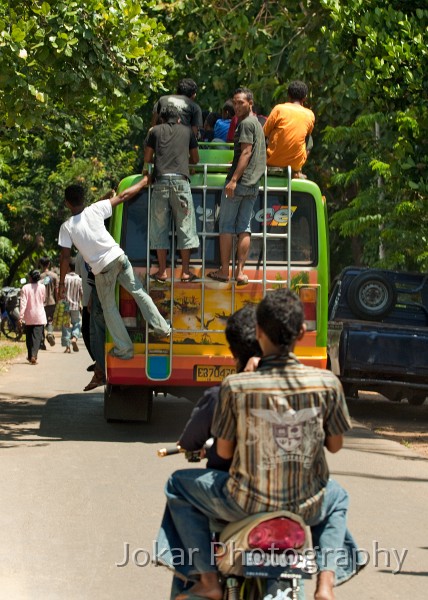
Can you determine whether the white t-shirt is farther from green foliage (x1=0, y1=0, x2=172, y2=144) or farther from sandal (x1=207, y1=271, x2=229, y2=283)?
green foliage (x1=0, y1=0, x2=172, y2=144)

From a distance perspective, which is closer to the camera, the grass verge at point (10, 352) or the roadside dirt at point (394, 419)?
the roadside dirt at point (394, 419)

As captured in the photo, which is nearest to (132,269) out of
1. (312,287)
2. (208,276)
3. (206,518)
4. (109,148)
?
(208,276)

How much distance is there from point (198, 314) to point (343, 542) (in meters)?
7.48

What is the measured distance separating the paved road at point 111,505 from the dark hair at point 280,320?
2.31 m

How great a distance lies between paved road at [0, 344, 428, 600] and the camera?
691cm

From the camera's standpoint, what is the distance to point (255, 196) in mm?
12172

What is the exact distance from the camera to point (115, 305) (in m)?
12.2

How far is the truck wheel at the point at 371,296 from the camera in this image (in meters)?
16.0

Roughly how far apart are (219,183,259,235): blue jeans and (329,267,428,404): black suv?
349 centimetres

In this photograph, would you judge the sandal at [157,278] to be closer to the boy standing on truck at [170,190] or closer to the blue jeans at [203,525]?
the boy standing on truck at [170,190]

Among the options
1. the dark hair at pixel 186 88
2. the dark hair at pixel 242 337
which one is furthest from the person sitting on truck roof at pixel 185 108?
the dark hair at pixel 242 337

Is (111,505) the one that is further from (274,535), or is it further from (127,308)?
(274,535)

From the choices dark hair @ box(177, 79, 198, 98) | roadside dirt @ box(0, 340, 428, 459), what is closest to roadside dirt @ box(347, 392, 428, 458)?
roadside dirt @ box(0, 340, 428, 459)

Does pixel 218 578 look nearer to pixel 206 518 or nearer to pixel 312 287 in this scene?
pixel 206 518
